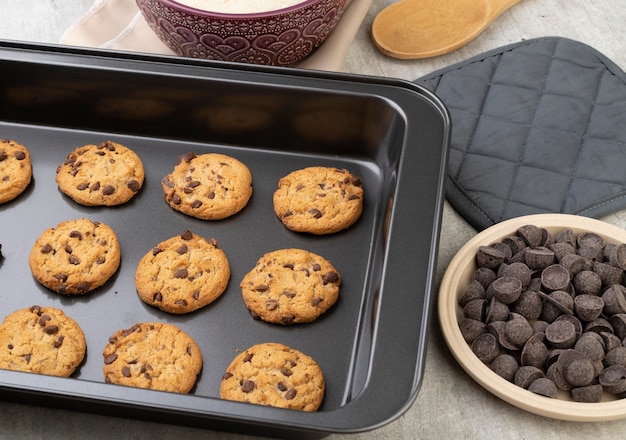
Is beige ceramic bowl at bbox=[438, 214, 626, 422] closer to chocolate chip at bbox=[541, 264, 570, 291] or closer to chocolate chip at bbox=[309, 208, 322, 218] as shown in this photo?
chocolate chip at bbox=[541, 264, 570, 291]

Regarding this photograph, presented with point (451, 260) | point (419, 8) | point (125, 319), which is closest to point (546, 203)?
point (451, 260)

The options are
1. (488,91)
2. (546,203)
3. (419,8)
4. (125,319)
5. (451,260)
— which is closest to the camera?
(125,319)

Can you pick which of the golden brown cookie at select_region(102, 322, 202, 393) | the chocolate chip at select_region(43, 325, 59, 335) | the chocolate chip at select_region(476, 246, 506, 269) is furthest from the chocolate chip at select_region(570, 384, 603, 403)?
the chocolate chip at select_region(43, 325, 59, 335)

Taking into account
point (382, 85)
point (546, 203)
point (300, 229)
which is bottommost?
point (546, 203)

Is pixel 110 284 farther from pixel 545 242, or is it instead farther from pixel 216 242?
pixel 545 242

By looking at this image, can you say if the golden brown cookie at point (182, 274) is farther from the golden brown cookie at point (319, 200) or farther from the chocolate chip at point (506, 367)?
the chocolate chip at point (506, 367)

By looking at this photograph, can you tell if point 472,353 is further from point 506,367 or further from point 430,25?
point 430,25

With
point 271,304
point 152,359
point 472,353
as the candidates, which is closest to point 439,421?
point 472,353
